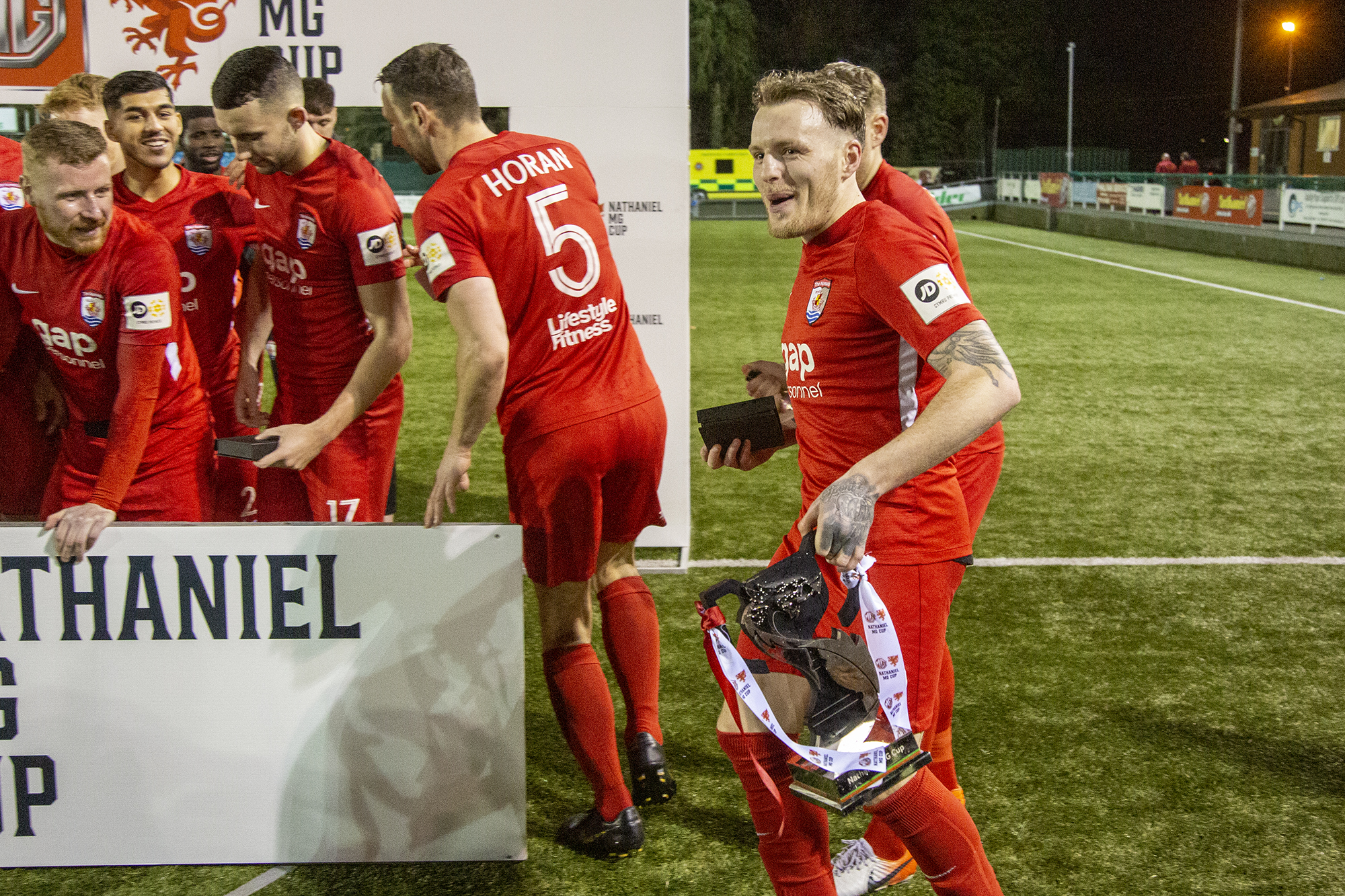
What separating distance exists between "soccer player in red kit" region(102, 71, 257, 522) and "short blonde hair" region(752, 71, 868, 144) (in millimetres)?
2279

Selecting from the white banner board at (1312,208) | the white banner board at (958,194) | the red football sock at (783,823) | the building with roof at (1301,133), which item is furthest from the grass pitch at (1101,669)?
the building with roof at (1301,133)

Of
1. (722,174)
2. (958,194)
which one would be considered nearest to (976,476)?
(958,194)

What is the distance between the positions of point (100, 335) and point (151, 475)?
1.39 feet

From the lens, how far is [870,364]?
2.44 m

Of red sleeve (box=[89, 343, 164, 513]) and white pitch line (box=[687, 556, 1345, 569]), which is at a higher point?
red sleeve (box=[89, 343, 164, 513])

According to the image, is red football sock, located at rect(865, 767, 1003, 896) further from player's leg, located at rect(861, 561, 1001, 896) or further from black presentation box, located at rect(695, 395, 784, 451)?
black presentation box, located at rect(695, 395, 784, 451)

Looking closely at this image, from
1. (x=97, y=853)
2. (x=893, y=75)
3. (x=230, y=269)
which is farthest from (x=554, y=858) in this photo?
(x=893, y=75)

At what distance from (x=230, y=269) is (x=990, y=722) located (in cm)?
301

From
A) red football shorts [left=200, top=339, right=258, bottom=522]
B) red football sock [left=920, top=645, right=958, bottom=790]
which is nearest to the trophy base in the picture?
red football sock [left=920, top=645, right=958, bottom=790]

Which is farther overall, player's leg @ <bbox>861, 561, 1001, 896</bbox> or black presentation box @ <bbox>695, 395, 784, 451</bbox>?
black presentation box @ <bbox>695, 395, 784, 451</bbox>

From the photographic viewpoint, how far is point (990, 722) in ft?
13.7

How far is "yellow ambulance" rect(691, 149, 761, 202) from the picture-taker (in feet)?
139

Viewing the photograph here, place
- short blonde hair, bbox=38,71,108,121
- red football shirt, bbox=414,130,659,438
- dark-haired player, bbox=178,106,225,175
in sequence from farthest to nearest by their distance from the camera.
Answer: dark-haired player, bbox=178,106,225,175 → short blonde hair, bbox=38,71,108,121 → red football shirt, bbox=414,130,659,438

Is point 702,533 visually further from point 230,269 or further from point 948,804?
point 948,804
